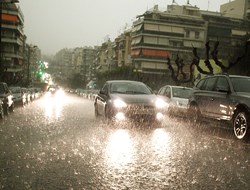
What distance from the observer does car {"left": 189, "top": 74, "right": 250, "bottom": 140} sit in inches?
408

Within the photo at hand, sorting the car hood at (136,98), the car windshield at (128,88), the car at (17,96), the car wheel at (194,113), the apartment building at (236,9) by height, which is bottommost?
the car at (17,96)

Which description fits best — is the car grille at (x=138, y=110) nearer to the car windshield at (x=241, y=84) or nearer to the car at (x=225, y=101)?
the car at (x=225, y=101)

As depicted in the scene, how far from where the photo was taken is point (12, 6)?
9175 centimetres

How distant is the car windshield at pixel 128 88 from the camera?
14453 mm

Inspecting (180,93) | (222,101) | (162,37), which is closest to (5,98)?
(180,93)

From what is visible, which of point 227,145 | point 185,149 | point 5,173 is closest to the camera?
point 5,173

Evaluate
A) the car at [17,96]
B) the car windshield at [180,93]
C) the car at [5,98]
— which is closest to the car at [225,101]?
the car windshield at [180,93]

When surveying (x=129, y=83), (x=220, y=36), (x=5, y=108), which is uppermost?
(x=220, y=36)

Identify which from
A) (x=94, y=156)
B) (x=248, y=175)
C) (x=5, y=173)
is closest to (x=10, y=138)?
(x=94, y=156)

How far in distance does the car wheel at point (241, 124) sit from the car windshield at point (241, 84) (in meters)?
0.92

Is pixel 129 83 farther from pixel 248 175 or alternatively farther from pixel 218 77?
pixel 248 175

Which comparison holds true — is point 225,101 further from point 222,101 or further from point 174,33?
point 174,33

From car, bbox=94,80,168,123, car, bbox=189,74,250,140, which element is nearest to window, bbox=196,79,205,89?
car, bbox=189,74,250,140

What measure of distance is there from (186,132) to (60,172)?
261 inches
